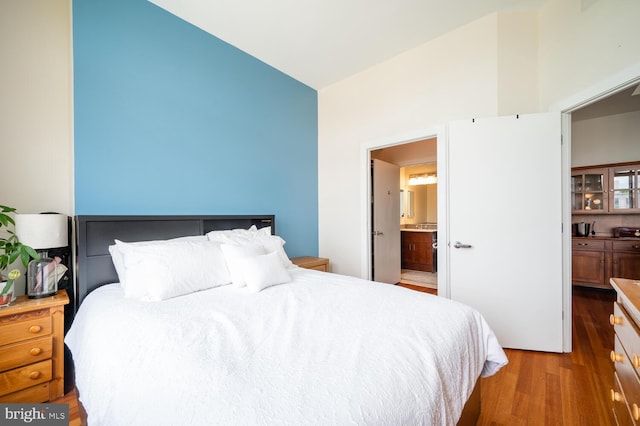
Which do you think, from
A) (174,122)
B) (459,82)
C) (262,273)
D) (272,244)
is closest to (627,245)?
(459,82)

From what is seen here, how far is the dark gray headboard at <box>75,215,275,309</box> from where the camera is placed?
5.91 feet

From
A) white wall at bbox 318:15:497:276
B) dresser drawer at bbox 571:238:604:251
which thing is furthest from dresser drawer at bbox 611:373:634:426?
dresser drawer at bbox 571:238:604:251

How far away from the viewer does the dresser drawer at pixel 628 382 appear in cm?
91

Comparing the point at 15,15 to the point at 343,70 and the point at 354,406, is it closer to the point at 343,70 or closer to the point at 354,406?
the point at 343,70

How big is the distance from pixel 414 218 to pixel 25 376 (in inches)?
247

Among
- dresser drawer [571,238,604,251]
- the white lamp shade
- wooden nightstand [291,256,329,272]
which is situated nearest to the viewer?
the white lamp shade

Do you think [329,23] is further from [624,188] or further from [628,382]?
[624,188]

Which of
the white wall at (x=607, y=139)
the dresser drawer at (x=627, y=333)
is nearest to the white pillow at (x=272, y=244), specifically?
the dresser drawer at (x=627, y=333)

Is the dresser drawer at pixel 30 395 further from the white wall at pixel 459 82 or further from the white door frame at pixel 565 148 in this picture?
the white door frame at pixel 565 148

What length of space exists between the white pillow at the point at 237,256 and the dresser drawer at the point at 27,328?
109cm

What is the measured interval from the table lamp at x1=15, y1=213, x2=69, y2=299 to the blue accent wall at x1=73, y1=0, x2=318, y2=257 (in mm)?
227

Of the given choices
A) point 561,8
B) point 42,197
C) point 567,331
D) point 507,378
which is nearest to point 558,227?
point 567,331

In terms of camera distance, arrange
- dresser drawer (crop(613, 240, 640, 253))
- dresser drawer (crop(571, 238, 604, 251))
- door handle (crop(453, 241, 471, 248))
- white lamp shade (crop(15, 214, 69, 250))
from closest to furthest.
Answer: white lamp shade (crop(15, 214, 69, 250)) < door handle (crop(453, 241, 471, 248)) < dresser drawer (crop(613, 240, 640, 253)) < dresser drawer (crop(571, 238, 604, 251))

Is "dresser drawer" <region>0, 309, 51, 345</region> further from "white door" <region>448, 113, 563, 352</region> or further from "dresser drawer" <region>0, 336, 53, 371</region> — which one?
"white door" <region>448, 113, 563, 352</region>
